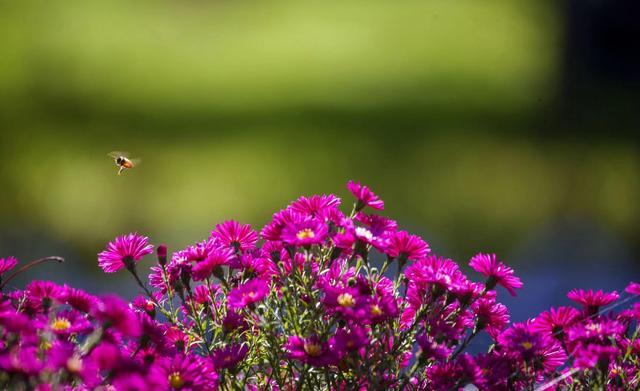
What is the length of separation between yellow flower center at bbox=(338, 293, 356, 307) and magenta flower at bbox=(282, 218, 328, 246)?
0.06 m

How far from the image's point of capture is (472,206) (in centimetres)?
346

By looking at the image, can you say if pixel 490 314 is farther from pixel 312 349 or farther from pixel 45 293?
pixel 45 293

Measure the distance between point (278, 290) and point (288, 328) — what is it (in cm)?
9

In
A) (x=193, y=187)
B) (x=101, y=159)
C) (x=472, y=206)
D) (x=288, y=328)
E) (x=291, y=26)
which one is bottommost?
(x=288, y=328)

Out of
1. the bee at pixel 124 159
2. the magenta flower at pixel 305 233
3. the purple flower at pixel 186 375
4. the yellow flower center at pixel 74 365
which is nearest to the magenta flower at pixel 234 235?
the magenta flower at pixel 305 233

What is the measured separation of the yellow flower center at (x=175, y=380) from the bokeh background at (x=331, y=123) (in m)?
1.72

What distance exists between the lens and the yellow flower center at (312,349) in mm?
881

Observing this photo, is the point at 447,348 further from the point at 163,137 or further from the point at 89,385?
the point at 163,137

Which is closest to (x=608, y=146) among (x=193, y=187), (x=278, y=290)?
(x=193, y=187)

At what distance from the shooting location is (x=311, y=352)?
88 centimetres

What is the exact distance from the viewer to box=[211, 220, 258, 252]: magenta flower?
1.02 metres

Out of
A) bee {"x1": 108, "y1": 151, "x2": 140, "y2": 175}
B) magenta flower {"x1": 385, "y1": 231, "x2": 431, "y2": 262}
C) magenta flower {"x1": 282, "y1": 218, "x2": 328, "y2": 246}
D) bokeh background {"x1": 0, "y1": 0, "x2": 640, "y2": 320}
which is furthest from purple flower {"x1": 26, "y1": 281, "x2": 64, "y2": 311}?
bokeh background {"x1": 0, "y1": 0, "x2": 640, "y2": 320}

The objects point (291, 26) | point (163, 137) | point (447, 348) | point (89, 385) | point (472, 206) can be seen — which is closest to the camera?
point (89, 385)

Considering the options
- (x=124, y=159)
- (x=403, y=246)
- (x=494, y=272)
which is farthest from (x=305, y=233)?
(x=124, y=159)
